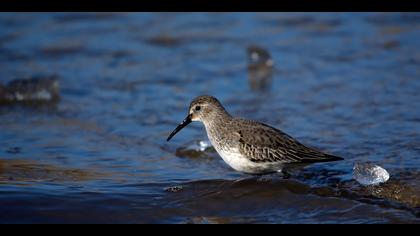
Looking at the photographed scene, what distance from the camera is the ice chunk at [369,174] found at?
23.2ft

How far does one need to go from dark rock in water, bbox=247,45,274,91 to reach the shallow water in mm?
187

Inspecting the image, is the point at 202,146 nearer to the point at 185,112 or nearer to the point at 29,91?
the point at 185,112

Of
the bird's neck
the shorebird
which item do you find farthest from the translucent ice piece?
the shorebird

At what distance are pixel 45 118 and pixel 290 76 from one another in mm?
3907

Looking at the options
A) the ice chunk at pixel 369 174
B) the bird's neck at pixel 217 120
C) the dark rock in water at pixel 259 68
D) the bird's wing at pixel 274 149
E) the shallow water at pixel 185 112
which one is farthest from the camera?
the dark rock in water at pixel 259 68

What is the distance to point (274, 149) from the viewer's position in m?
7.34

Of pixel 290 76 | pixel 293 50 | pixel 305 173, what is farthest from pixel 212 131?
pixel 293 50

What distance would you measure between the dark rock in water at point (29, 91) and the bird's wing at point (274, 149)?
449 cm

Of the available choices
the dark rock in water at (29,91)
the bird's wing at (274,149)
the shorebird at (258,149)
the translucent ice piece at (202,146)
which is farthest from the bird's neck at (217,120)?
the dark rock in water at (29,91)

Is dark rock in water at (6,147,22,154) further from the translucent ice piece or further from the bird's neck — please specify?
the bird's neck

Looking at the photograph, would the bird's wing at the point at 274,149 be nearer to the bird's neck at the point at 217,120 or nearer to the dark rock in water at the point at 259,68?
the bird's neck at the point at 217,120
